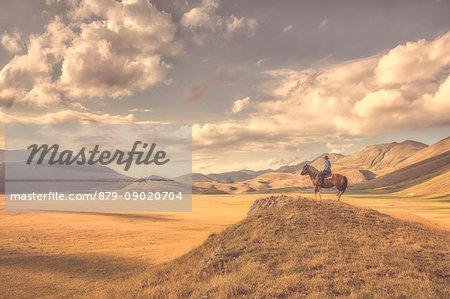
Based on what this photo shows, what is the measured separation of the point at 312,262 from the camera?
15.0m

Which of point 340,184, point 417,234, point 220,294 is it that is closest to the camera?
point 220,294

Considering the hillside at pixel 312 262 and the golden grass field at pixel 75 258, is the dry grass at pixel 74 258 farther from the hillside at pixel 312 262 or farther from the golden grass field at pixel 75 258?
the hillside at pixel 312 262

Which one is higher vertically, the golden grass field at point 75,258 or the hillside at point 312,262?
the hillside at point 312,262

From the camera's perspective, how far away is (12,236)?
129ft

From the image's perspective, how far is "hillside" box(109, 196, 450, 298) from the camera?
39.0ft

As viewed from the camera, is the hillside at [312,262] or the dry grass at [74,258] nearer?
the hillside at [312,262]

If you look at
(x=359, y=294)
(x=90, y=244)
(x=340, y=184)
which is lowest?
(x=90, y=244)

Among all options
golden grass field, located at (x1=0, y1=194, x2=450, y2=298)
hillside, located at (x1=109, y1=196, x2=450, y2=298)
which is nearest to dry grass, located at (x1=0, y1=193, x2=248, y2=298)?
golden grass field, located at (x1=0, y1=194, x2=450, y2=298)

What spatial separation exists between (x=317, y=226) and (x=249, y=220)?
750cm

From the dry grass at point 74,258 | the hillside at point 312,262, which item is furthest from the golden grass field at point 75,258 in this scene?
the hillside at point 312,262

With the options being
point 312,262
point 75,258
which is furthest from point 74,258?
point 312,262

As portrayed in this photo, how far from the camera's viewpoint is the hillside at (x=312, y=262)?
1190 centimetres

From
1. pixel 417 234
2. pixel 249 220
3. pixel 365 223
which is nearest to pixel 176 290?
pixel 249 220

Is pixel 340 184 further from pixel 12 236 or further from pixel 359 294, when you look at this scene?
pixel 12 236
